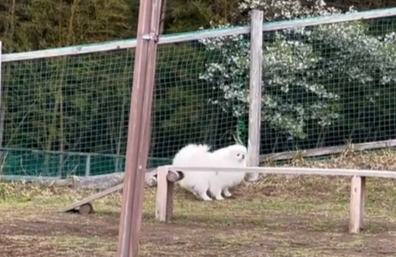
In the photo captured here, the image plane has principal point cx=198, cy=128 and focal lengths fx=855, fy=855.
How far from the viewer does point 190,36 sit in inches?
272

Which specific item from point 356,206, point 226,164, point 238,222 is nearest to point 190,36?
point 226,164

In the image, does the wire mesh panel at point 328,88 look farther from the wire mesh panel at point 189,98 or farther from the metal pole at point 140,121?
the metal pole at point 140,121

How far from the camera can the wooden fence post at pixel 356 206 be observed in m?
4.57

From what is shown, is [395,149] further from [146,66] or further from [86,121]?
[146,66]

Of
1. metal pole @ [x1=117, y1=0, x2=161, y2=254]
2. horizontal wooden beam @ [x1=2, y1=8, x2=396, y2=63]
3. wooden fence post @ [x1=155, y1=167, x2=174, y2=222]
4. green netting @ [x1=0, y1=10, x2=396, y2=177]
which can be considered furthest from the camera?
green netting @ [x1=0, y1=10, x2=396, y2=177]

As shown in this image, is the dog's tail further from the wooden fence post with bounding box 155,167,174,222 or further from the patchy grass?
the wooden fence post with bounding box 155,167,174,222

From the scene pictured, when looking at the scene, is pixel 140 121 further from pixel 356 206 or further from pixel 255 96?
pixel 255 96

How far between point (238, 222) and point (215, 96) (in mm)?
2333

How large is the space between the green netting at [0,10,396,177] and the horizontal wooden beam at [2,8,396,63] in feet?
0.36

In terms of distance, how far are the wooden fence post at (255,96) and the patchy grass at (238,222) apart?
22 cm

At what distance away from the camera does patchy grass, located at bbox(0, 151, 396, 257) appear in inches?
150

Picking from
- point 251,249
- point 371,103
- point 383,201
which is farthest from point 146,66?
point 371,103

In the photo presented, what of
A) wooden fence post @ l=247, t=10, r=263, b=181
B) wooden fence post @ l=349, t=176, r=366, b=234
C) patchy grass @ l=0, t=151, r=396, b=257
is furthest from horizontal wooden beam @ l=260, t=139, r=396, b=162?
wooden fence post @ l=349, t=176, r=366, b=234

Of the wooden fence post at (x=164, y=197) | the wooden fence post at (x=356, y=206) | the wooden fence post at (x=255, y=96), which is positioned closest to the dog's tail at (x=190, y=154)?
the wooden fence post at (x=255, y=96)
